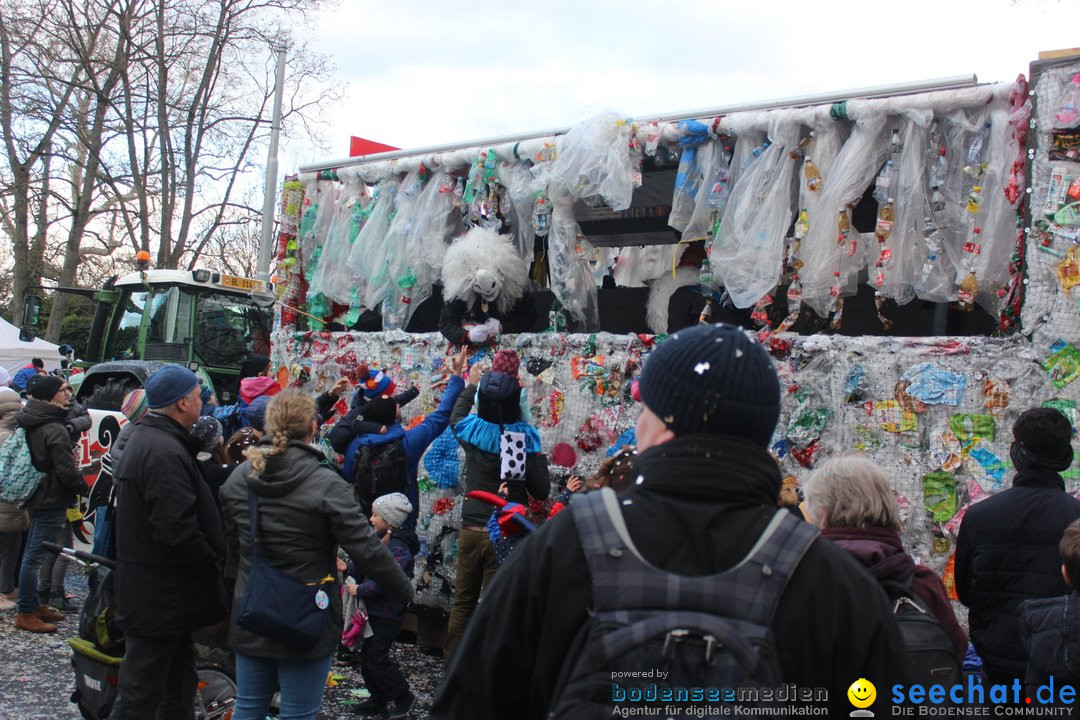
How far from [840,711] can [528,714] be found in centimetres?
51

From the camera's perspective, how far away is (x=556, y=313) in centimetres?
595

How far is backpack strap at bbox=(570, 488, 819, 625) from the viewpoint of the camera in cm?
141

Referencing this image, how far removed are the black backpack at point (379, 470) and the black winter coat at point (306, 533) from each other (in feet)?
5.58

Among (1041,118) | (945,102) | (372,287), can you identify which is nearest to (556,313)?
(372,287)

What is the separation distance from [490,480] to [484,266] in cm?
140

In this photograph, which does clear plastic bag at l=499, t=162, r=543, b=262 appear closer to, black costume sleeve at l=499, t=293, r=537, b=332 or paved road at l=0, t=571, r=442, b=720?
black costume sleeve at l=499, t=293, r=537, b=332

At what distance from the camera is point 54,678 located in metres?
5.46

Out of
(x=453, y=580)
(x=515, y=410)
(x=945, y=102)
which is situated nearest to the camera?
(x=945, y=102)

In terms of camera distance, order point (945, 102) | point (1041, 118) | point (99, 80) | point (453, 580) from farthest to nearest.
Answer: point (99, 80) < point (453, 580) < point (945, 102) < point (1041, 118)

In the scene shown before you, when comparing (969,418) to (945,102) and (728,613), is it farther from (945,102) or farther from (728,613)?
(728,613)

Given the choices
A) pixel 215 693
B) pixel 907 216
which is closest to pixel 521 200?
pixel 907 216

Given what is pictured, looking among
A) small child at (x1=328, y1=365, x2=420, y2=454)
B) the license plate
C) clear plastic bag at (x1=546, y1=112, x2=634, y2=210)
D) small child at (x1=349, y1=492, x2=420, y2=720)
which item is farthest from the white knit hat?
the license plate

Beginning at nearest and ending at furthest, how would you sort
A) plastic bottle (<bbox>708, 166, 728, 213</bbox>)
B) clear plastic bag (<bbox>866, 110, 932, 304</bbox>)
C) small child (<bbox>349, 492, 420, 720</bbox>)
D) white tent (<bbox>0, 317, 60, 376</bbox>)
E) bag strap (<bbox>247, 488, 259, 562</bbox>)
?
bag strap (<bbox>247, 488, 259, 562</bbox>)
clear plastic bag (<bbox>866, 110, 932, 304</bbox>)
small child (<bbox>349, 492, 420, 720</bbox>)
plastic bottle (<bbox>708, 166, 728, 213</bbox>)
white tent (<bbox>0, 317, 60, 376</bbox>)

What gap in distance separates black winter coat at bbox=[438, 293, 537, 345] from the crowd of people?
132 millimetres
